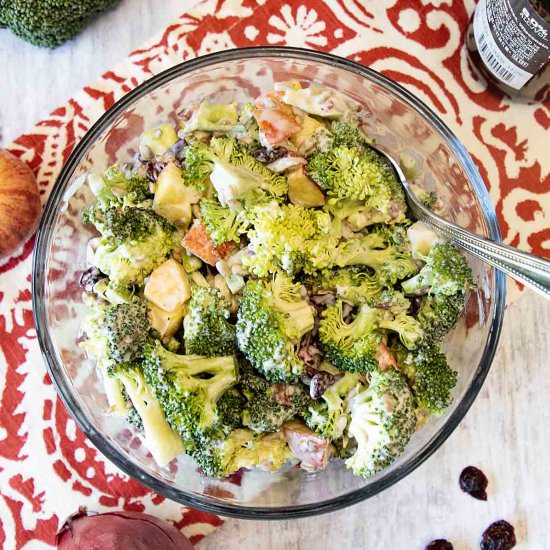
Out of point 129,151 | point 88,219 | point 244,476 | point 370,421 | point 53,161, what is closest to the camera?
point 370,421

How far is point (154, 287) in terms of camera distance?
146 cm

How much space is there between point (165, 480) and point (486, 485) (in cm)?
88

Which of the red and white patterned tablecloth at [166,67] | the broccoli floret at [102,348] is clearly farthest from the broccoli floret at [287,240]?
the red and white patterned tablecloth at [166,67]

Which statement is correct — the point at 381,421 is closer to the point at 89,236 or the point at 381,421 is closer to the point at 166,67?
the point at 89,236

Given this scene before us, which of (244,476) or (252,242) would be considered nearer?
(252,242)

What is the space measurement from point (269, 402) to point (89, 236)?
654 mm

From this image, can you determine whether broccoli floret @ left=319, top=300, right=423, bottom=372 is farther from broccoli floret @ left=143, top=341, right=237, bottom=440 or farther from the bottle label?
the bottle label

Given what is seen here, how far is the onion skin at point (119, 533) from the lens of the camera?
169cm

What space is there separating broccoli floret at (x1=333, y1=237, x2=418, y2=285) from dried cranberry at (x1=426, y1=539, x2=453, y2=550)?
806 millimetres

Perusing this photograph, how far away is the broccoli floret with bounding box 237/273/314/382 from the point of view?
4.45ft

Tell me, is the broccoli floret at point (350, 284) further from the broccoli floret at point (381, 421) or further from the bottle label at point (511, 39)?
the bottle label at point (511, 39)

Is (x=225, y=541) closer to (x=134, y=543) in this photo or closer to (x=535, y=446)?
(x=134, y=543)

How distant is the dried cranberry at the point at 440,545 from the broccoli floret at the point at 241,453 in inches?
23.3

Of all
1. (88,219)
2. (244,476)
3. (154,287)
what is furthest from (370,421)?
(88,219)
